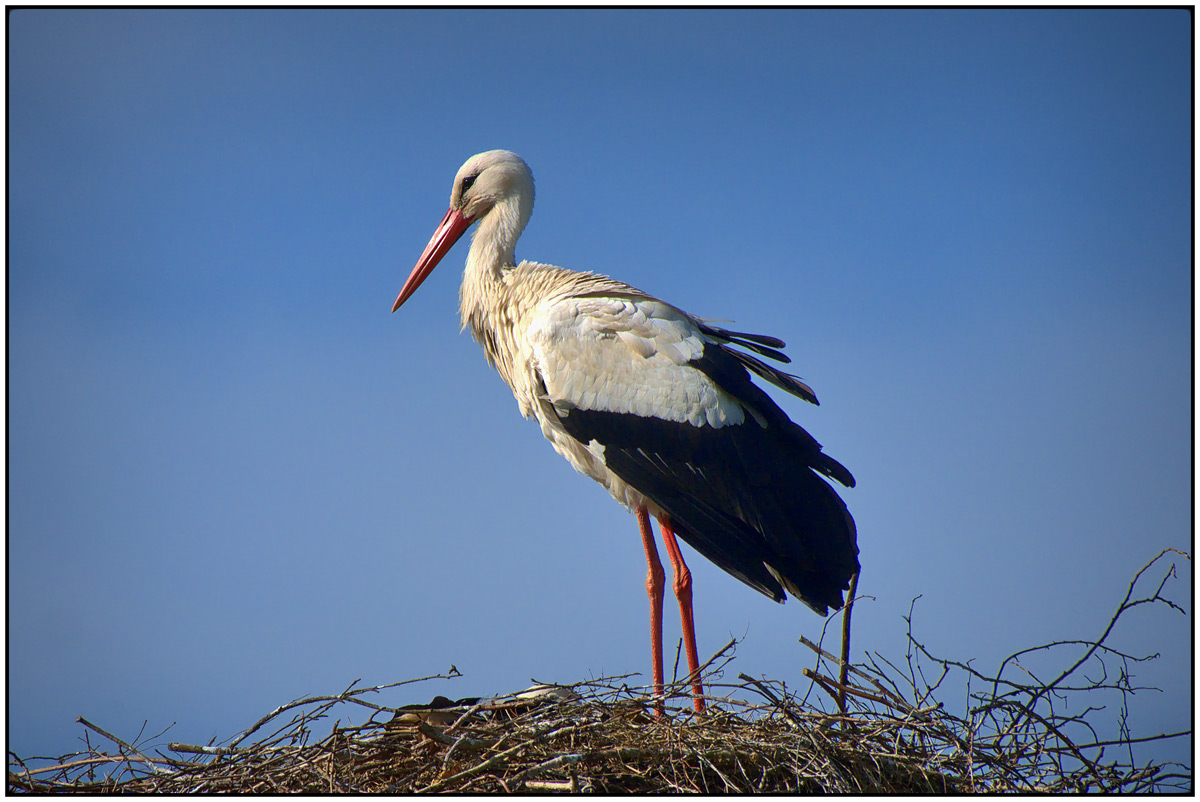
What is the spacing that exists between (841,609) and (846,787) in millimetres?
912

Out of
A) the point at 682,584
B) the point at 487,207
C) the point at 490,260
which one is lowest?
the point at 682,584

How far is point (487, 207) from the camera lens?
4730 mm

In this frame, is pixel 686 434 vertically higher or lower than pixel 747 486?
higher

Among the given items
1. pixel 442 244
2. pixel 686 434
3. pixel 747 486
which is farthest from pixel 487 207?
pixel 747 486

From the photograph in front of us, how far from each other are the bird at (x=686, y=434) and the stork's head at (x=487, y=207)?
1.53 ft

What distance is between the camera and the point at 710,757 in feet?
9.36

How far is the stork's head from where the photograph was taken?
4.61 metres

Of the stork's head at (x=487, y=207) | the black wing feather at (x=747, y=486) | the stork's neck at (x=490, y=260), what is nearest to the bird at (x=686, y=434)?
the black wing feather at (x=747, y=486)

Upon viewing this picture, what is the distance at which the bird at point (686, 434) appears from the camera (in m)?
3.76

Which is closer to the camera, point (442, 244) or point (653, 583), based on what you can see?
point (653, 583)

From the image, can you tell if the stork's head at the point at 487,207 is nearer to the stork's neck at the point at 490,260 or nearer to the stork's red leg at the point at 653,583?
the stork's neck at the point at 490,260

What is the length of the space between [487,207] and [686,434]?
158 centimetres

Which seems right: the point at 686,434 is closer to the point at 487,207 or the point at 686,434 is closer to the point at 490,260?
the point at 490,260

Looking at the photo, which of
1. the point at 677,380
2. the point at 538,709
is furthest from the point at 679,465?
the point at 538,709
